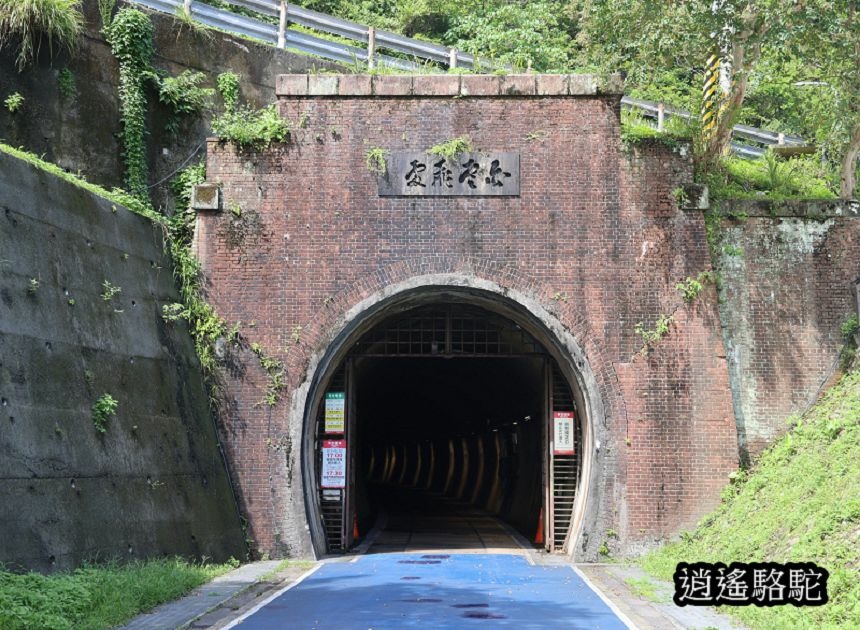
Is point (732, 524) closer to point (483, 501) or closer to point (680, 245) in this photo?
point (680, 245)

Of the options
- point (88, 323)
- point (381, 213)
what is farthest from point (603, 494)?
point (88, 323)

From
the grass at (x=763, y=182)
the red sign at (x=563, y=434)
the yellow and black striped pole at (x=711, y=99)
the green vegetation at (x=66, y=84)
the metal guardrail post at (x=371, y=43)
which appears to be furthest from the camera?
the metal guardrail post at (x=371, y=43)

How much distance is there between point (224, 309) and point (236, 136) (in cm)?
268

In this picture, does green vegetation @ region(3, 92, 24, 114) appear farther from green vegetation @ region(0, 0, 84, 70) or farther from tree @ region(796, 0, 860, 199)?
tree @ region(796, 0, 860, 199)

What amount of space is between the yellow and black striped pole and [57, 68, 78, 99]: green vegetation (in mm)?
10365

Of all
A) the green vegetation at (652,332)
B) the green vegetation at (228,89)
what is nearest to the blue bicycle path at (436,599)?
the green vegetation at (652,332)

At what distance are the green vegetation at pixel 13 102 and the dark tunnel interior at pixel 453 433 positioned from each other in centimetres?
716

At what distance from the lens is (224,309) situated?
1491 centimetres

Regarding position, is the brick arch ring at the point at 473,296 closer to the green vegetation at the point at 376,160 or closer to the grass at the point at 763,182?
the green vegetation at the point at 376,160

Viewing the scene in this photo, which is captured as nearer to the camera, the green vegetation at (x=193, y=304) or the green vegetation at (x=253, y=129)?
the green vegetation at (x=193, y=304)

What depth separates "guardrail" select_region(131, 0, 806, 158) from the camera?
1791 cm

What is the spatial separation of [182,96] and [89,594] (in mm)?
9700

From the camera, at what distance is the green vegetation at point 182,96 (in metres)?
16.4

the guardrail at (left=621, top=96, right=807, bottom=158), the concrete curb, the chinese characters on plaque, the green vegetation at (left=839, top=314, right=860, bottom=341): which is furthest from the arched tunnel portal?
the guardrail at (left=621, top=96, right=807, bottom=158)
